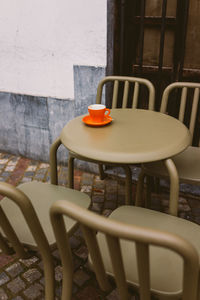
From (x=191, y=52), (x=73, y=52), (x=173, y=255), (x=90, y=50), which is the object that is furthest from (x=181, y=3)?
(x=173, y=255)

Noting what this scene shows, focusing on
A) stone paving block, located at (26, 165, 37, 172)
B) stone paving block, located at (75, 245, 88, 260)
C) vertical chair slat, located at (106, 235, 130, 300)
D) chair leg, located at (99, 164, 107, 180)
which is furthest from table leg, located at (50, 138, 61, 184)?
Answer: stone paving block, located at (26, 165, 37, 172)

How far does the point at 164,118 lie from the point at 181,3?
4.20 feet

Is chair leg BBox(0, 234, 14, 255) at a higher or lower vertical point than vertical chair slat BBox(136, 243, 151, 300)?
lower

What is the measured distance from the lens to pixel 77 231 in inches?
95.3

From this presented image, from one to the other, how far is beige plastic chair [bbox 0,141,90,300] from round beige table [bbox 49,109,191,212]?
319mm

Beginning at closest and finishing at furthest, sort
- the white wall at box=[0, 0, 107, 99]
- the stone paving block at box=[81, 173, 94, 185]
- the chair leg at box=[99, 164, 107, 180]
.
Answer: the white wall at box=[0, 0, 107, 99] < the chair leg at box=[99, 164, 107, 180] < the stone paving block at box=[81, 173, 94, 185]

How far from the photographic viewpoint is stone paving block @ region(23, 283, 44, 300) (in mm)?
1854

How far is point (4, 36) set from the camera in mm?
3266

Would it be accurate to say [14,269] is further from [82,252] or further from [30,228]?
[30,228]

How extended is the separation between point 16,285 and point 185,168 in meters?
1.41

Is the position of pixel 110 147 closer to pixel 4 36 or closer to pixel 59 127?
pixel 59 127

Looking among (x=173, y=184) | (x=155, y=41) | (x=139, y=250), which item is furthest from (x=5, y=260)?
(x=155, y=41)

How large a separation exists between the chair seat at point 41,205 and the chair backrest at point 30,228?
133mm

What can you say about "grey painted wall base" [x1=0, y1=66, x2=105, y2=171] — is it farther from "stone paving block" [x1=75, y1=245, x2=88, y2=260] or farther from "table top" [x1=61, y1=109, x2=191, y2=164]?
"stone paving block" [x1=75, y1=245, x2=88, y2=260]
